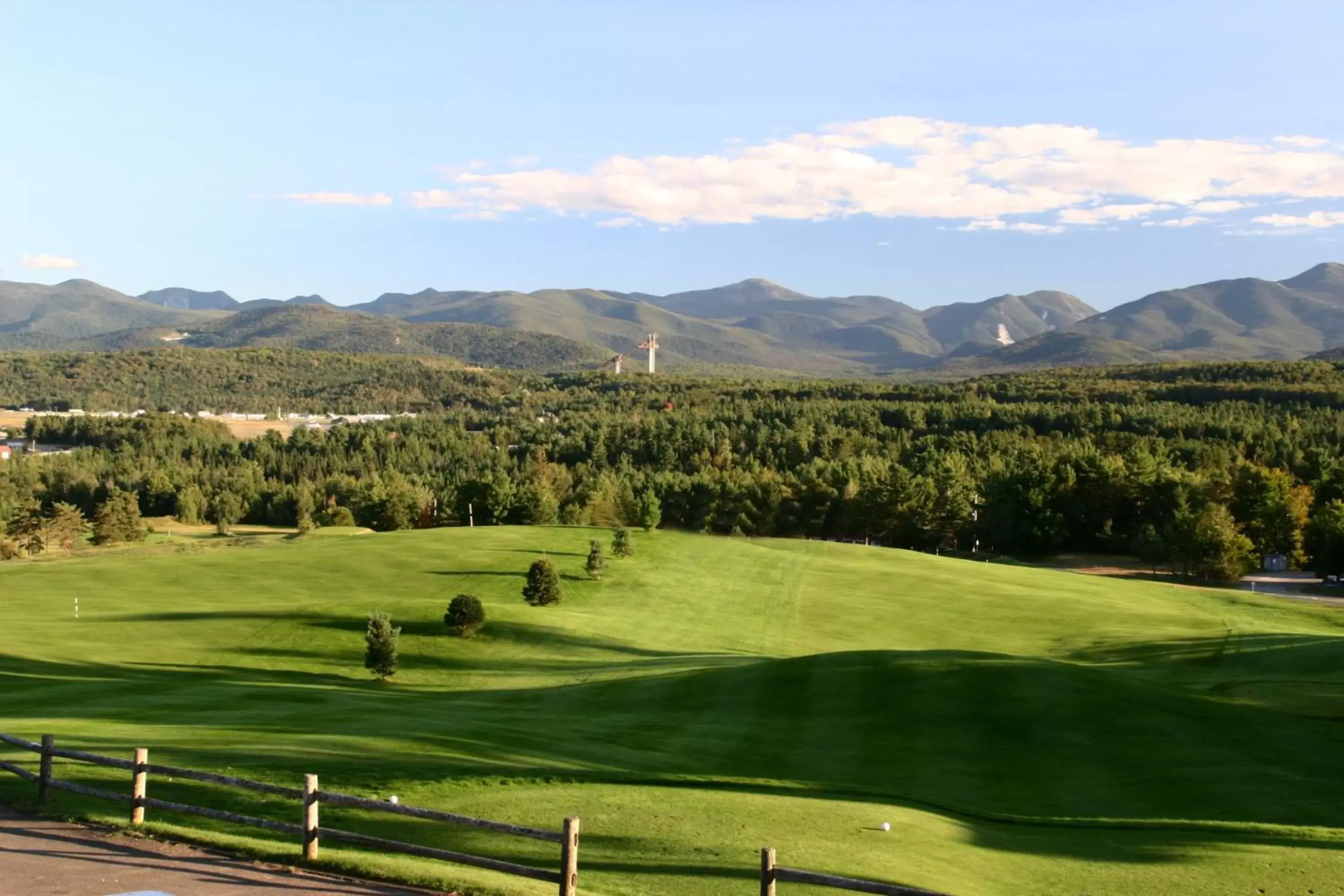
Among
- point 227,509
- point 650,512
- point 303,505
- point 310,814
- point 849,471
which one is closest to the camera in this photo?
point 310,814

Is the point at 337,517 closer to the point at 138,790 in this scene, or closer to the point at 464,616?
the point at 464,616

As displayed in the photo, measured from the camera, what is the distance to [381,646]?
39.9m

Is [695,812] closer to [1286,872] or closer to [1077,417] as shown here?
[1286,872]

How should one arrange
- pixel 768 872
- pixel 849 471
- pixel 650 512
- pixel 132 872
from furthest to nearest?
1. pixel 849 471
2. pixel 650 512
3. pixel 132 872
4. pixel 768 872

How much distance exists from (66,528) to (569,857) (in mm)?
107576

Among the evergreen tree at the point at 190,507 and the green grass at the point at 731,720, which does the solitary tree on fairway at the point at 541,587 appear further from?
the evergreen tree at the point at 190,507

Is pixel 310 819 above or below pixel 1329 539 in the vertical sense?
above

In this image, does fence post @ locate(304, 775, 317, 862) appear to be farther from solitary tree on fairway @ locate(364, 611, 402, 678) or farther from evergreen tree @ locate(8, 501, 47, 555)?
evergreen tree @ locate(8, 501, 47, 555)

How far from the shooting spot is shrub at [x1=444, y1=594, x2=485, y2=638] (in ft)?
156

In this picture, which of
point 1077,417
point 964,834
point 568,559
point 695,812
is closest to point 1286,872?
point 964,834

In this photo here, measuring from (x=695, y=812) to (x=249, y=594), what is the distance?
1751 inches

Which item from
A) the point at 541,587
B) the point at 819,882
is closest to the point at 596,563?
the point at 541,587

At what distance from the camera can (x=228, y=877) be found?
1461 cm

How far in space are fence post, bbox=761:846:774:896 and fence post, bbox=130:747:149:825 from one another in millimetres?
9036
